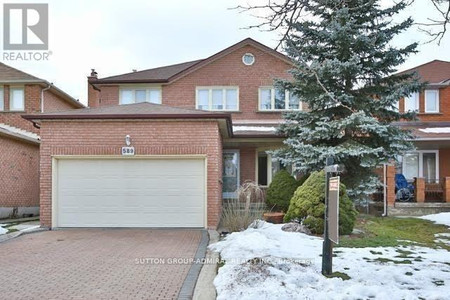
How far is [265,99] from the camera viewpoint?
1975 centimetres

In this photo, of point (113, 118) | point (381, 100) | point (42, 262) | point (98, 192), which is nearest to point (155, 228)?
point (98, 192)

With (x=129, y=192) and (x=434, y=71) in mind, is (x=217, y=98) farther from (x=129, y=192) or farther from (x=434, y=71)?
(x=434, y=71)

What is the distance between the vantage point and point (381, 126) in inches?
535

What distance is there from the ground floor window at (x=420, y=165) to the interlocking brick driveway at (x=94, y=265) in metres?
12.1

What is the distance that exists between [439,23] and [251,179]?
481 inches

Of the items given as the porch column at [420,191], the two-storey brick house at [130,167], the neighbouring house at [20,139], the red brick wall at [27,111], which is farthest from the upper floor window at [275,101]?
the red brick wall at [27,111]

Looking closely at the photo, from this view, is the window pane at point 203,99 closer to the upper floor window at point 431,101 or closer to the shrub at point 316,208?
the shrub at point 316,208

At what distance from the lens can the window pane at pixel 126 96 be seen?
20031 mm

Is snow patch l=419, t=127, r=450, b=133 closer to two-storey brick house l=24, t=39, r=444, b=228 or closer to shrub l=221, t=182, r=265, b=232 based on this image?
shrub l=221, t=182, r=265, b=232

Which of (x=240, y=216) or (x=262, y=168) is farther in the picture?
(x=262, y=168)

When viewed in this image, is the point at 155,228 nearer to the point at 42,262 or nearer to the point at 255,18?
the point at 42,262

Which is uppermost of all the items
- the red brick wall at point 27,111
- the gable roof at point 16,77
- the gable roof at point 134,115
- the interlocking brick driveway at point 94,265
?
the gable roof at point 16,77

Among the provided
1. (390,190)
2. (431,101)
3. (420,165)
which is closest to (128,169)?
(390,190)

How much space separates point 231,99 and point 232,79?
3.12 feet
